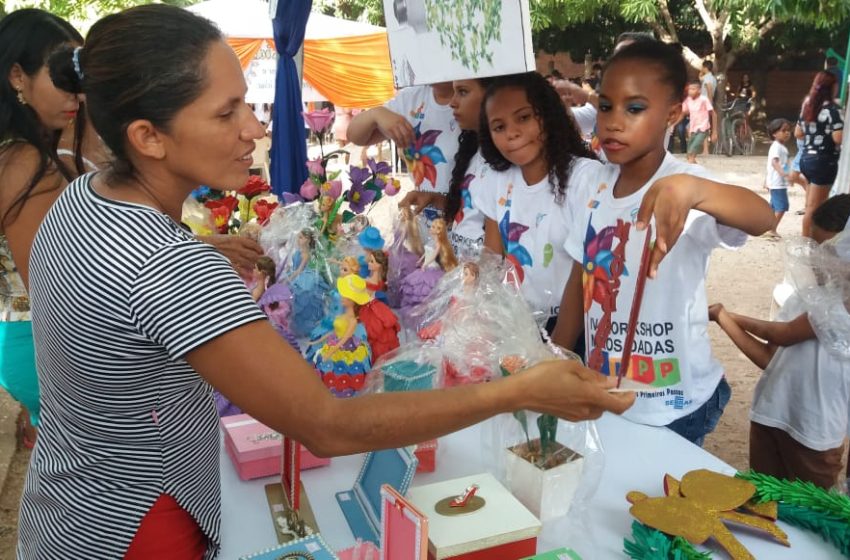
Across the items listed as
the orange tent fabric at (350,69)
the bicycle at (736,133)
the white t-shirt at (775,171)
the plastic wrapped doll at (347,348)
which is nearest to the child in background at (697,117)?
the bicycle at (736,133)

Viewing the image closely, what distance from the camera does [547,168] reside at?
2217 mm

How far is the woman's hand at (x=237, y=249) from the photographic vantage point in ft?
6.76

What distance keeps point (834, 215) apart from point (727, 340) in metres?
2.31

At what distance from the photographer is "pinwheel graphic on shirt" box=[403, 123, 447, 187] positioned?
2.76 m

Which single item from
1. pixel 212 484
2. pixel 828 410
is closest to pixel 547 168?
pixel 828 410

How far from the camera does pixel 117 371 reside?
100 centimetres

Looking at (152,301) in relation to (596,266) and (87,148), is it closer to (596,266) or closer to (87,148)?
(596,266)

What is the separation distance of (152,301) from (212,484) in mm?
417

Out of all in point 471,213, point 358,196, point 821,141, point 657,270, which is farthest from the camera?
point 821,141

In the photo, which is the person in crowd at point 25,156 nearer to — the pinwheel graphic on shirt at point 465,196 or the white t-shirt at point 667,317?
the pinwheel graphic on shirt at point 465,196

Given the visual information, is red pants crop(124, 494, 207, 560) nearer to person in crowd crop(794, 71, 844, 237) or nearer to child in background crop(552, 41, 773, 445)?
child in background crop(552, 41, 773, 445)

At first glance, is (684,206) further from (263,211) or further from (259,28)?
(259,28)

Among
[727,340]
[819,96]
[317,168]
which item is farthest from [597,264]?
[819,96]

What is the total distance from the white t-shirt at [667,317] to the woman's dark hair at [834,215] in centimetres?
139
